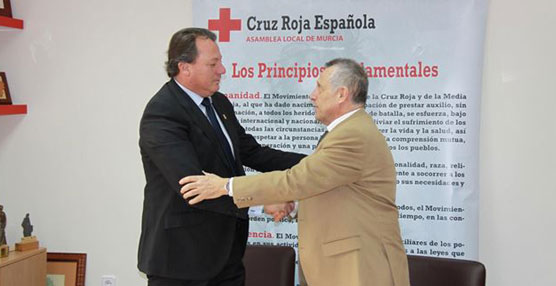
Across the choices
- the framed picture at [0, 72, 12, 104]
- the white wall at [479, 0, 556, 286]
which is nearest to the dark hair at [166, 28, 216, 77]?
the white wall at [479, 0, 556, 286]

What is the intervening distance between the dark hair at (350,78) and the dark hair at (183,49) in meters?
0.58

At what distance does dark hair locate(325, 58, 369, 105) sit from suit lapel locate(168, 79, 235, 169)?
514 millimetres

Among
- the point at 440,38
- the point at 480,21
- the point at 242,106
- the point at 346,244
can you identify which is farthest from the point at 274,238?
the point at 480,21

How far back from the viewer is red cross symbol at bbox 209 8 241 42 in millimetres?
3148

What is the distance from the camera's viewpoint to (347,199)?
195 centimetres

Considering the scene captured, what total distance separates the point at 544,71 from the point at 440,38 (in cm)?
56

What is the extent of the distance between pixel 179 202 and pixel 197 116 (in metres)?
0.34

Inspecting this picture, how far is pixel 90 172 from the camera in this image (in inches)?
135

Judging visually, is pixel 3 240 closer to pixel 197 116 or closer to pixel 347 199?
pixel 197 116

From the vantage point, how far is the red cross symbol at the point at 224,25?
3.15 metres

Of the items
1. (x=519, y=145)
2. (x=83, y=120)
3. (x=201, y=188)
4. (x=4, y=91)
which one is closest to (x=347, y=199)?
(x=201, y=188)

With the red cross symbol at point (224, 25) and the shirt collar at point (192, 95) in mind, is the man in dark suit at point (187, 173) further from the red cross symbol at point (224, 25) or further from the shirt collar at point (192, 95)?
the red cross symbol at point (224, 25)

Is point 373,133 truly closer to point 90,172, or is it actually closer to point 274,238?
point 274,238

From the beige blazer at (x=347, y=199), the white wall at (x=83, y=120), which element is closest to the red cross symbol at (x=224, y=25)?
the white wall at (x=83, y=120)
